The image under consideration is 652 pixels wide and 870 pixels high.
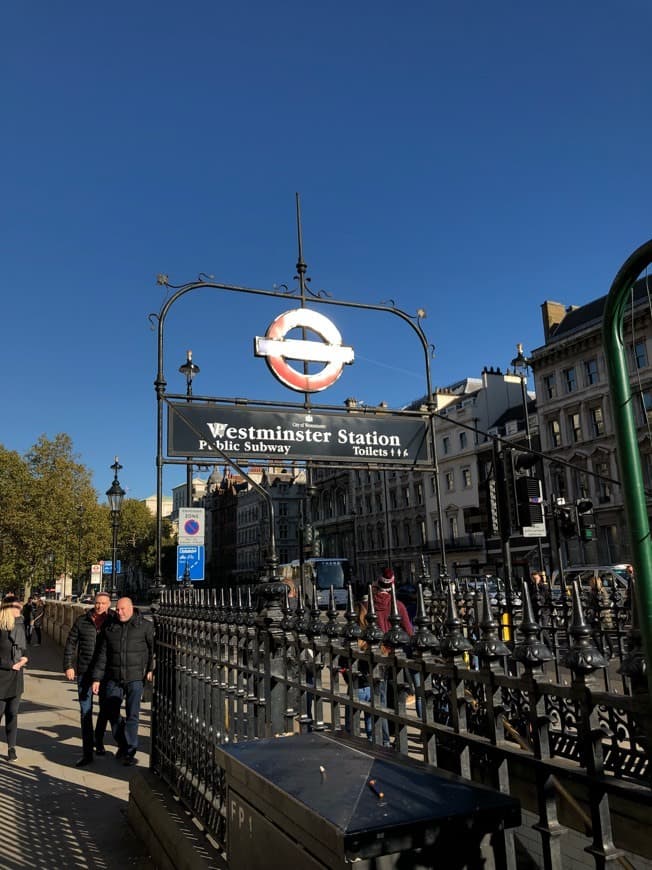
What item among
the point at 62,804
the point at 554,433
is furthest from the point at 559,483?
the point at 62,804

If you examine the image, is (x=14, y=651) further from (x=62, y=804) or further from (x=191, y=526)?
(x=191, y=526)

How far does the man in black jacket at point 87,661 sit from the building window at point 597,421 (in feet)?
126

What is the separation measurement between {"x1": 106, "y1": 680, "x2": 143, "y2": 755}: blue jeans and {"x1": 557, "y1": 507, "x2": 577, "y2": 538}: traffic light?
9424 millimetres

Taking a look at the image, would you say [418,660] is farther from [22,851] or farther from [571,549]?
[571,549]

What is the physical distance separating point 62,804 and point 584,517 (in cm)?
1192

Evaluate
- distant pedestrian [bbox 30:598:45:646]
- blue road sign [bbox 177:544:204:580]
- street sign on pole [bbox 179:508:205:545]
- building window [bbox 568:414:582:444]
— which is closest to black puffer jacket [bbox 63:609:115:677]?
street sign on pole [bbox 179:508:205:545]

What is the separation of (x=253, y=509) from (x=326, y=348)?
307 feet

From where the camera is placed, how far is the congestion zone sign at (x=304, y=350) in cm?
772

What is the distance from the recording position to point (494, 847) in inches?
73.6

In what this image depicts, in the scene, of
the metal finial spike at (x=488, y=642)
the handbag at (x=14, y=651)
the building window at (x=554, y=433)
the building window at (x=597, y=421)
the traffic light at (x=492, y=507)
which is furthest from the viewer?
the building window at (x=554, y=433)

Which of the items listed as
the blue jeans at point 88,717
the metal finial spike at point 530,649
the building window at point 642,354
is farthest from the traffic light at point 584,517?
the building window at point 642,354

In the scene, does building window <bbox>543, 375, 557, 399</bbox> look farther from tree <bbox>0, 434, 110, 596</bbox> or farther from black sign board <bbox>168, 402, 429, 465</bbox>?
black sign board <bbox>168, 402, 429, 465</bbox>

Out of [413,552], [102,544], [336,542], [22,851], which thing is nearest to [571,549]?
[413,552]

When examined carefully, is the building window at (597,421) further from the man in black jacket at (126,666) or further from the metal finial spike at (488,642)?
the metal finial spike at (488,642)
